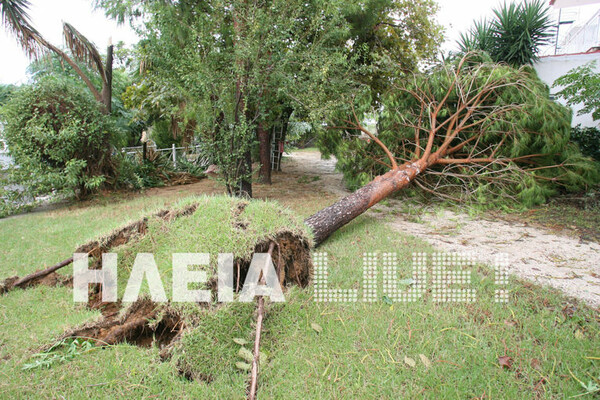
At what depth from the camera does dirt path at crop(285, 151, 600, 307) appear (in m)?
3.36

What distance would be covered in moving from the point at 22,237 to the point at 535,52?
1213cm

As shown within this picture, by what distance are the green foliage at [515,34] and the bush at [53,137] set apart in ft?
30.5

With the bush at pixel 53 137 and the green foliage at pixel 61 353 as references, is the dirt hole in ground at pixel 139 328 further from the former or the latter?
the bush at pixel 53 137

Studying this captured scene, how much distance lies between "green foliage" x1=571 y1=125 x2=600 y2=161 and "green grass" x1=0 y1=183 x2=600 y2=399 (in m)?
6.44

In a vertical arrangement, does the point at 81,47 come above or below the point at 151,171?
above

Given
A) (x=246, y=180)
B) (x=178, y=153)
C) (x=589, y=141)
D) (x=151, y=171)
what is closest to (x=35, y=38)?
(x=151, y=171)

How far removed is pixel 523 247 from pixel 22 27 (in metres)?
10.7

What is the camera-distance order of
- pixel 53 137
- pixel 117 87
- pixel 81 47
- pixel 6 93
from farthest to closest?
pixel 117 87, pixel 81 47, pixel 6 93, pixel 53 137

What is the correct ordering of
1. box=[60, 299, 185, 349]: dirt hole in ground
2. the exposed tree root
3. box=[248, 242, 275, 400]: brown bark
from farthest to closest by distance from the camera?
the exposed tree root
box=[60, 299, 185, 349]: dirt hole in ground
box=[248, 242, 275, 400]: brown bark

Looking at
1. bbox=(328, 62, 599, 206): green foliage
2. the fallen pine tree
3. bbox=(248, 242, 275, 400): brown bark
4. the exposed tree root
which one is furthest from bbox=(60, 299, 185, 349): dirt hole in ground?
bbox=(328, 62, 599, 206): green foliage

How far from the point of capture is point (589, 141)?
7.70 m

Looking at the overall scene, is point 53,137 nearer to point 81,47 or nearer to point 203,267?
point 81,47

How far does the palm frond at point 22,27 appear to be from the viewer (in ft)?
25.0

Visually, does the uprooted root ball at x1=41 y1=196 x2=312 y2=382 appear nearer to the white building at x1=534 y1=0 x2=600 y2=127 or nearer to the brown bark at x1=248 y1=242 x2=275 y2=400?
the brown bark at x1=248 y1=242 x2=275 y2=400
